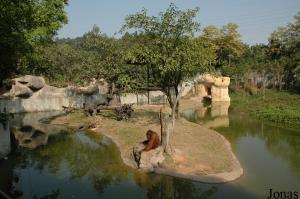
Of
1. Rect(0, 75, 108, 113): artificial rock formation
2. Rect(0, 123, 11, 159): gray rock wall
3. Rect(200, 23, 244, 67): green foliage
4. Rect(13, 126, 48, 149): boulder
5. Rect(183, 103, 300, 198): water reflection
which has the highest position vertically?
Rect(200, 23, 244, 67): green foliage

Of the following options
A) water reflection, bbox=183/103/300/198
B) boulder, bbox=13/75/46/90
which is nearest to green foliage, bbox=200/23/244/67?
water reflection, bbox=183/103/300/198

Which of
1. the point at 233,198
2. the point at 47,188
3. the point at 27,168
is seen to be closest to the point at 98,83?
the point at 27,168

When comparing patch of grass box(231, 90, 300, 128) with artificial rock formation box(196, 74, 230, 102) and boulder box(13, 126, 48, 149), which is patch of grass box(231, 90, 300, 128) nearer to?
artificial rock formation box(196, 74, 230, 102)

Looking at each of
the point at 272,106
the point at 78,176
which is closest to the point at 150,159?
the point at 78,176

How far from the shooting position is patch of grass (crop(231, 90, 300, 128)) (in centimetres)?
3149

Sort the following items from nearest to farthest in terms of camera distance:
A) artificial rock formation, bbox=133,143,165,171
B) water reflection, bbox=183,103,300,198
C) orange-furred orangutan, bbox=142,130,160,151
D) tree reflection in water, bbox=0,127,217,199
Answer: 1. tree reflection in water, bbox=0,127,217,199
2. water reflection, bbox=183,103,300,198
3. artificial rock formation, bbox=133,143,165,171
4. orange-furred orangutan, bbox=142,130,160,151

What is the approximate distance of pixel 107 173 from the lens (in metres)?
16.2

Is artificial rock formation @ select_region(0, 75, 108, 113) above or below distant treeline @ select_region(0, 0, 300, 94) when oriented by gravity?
below

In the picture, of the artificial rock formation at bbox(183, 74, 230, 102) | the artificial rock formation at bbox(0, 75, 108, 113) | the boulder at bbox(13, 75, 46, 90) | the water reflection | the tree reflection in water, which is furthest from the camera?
the artificial rock formation at bbox(183, 74, 230, 102)

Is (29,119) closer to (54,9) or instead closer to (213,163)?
(54,9)

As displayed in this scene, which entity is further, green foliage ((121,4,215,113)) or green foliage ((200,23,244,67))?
green foliage ((200,23,244,67))

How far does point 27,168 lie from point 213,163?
29.8ft

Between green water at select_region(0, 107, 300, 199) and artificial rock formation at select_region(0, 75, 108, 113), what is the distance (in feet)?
31.5

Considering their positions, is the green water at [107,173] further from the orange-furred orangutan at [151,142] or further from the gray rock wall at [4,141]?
the orange-furred orangutan at [151,142]
